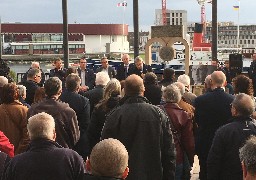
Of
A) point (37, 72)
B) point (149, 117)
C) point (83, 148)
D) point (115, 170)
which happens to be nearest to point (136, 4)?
point (37, 72)

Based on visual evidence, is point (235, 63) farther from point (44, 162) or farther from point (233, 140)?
point (44, 162)

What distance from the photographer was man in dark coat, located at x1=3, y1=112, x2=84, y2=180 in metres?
3.63

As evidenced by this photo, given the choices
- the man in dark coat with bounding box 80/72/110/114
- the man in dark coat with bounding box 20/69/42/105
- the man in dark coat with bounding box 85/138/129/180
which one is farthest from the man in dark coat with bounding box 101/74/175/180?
the man in dark coat with bounding box 20/69/42/105

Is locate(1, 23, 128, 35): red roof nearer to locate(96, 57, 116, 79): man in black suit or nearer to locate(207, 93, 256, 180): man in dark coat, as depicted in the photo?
locate(96, 57, 116, 79): man in black suit

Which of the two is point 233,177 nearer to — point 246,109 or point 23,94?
point 246,109

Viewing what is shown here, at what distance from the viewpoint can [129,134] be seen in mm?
4555

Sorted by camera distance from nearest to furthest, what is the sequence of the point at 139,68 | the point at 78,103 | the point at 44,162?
the point at 44,162 → the point at 78,103 → the point at 139,68

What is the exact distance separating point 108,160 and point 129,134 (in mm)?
1422

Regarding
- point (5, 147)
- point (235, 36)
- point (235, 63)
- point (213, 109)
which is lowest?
point (5, 147)

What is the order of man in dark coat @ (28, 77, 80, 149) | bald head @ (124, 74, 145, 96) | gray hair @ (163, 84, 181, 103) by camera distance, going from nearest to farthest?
bald head @ (124, 74, 145, 96), man in dark coat @ (28, 77, 80, 149), gray hair @ (163, 84, 181, 103)

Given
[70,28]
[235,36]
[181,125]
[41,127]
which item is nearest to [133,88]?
[181,125]

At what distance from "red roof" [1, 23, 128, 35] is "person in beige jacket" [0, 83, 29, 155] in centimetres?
8653

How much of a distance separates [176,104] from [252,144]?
229 centimetres

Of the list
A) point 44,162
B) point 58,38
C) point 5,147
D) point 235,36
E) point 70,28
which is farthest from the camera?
point 235,36
